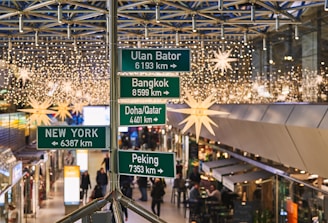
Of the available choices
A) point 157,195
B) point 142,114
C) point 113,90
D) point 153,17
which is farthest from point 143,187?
point 113,90

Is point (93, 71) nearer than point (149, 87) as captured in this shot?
No

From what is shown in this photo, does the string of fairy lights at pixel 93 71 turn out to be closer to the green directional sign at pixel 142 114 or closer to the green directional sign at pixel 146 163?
the green directional sign at pixel 142 114

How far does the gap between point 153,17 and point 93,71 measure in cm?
463

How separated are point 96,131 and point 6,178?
955 centimetres

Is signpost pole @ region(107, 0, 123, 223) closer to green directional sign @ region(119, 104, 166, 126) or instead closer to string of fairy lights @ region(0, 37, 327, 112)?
green directional sign @ region(119, 104, 166, 126)

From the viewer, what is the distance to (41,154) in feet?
73.2

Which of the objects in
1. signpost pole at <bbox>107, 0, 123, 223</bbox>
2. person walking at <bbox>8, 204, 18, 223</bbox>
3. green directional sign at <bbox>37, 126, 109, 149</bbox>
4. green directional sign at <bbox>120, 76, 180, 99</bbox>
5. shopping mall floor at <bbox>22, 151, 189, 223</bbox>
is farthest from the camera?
shopping mall floor at <bbox>22, 151, 189, 223</bbox>

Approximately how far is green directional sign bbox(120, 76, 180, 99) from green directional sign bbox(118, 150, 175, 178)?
0.61 meters

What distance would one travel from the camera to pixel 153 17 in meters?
19.2

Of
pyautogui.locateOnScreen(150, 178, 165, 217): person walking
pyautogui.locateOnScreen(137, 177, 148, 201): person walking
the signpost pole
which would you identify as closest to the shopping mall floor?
pyautogui.locateOnScreen(137, 177, 148, 201): person walking

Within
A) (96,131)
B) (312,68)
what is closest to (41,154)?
(312,68)

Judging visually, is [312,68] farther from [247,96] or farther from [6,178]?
[6,178]

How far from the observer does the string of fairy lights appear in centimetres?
2034

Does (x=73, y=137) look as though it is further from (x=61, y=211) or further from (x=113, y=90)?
(x=61, y=211)
